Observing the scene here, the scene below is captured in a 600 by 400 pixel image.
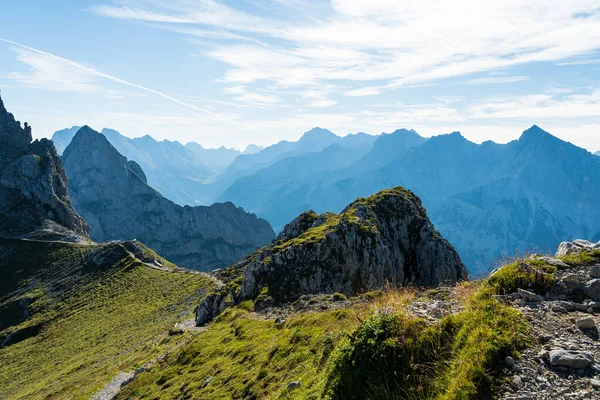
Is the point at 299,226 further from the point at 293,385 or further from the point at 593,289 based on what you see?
the point at 593,289

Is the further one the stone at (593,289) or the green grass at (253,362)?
the green grass at (253,362)

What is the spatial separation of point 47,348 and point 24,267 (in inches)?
3133

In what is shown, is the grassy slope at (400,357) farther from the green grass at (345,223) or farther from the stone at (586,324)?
the green grass at (345,223)

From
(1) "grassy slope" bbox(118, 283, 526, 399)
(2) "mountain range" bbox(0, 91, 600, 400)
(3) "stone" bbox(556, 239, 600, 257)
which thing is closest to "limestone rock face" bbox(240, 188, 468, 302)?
(2) "mountain range" bbox(0, 91, 600, 400)

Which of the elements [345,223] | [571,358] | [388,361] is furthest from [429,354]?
[345,223]

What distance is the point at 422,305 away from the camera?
45.3 ft

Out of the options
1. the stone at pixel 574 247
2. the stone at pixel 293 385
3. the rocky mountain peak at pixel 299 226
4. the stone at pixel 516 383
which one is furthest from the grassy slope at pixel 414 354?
the rocky mountain peak at pixel 299 226

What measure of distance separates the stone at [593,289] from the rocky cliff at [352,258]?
2514 centimetres

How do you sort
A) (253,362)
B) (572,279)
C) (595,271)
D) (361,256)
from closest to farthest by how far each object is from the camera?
(572,279), (595,271), (253,362), (361,256)

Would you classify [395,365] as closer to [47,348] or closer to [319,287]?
[319,287]

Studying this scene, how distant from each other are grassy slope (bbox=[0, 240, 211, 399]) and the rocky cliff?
11.8 meters

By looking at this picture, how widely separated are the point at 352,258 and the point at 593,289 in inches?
1832

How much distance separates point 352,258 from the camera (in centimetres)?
5841

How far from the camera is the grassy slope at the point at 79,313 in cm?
5565
